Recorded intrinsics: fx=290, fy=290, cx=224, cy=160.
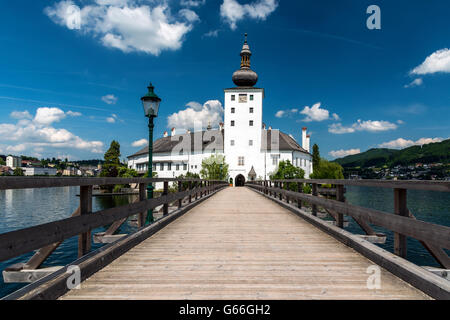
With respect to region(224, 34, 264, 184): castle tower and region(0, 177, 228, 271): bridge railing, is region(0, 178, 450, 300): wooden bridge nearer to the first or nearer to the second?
region(0, 177, 228, 271): bridge railing

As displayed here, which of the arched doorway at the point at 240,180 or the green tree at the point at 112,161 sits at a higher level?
the green tree at the point at 112,161

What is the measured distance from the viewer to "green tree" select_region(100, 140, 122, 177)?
6669cm

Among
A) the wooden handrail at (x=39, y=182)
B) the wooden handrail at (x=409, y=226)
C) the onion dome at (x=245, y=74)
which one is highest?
the onion dome at (x=245, y=74)

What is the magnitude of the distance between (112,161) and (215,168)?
29484 millimetres

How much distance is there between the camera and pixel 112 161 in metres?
67.9

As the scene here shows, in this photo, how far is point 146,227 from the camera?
5695 millimetres

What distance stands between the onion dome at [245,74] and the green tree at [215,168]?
49.7ft

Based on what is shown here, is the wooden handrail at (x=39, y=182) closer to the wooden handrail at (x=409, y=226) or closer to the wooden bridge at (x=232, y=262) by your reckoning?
the wooden bridge at (x=232, y=262)

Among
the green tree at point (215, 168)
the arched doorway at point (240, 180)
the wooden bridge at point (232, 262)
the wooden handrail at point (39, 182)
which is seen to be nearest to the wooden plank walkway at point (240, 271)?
the wooden bridge at point (232, 262)

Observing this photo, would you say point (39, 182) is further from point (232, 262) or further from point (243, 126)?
point (243, 126)

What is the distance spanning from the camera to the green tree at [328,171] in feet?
202

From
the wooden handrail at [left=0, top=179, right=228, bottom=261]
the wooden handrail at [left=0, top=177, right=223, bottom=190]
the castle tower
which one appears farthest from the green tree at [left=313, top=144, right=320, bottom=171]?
the wooden handrail at [left=0, top=177, right=223, bottom=190]

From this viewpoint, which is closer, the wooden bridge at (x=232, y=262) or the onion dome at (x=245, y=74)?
the wooden bridge at (x=232, y=262)
